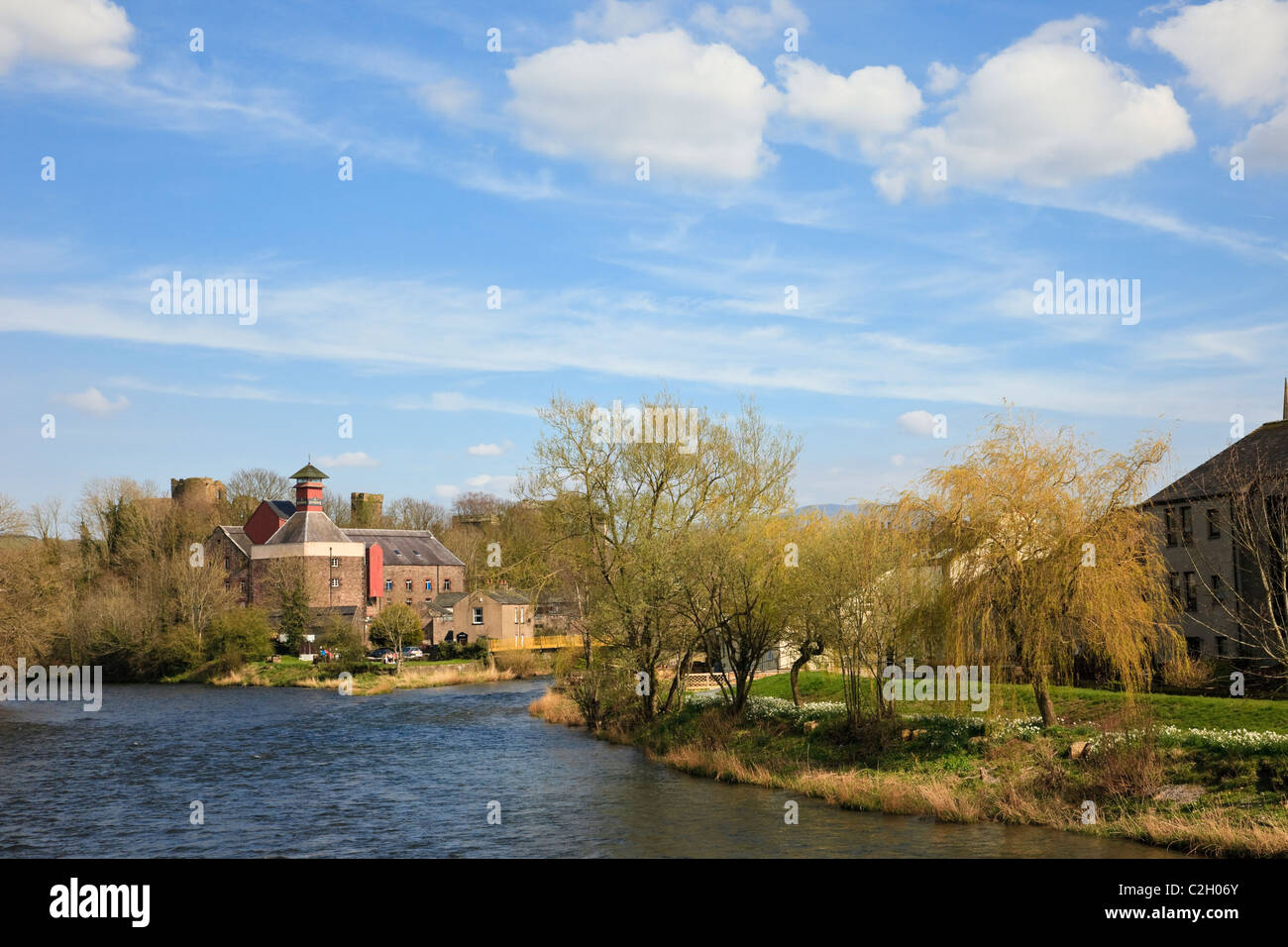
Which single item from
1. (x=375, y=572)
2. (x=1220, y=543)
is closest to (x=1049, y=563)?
(x=1220, y=543)

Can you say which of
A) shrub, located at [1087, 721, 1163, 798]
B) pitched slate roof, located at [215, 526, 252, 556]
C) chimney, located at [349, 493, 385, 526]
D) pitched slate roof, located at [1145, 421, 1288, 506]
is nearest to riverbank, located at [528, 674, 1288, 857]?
shrub, located at [1087, 721, 1163, 798]

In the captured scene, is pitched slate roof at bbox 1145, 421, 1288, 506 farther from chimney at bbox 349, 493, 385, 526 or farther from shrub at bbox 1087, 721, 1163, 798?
chimney at bbox 349, 493, 385, 526

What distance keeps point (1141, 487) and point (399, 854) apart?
63.1 feet

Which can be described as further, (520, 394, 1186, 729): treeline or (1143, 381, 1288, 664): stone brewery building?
(1143, 381, 1288, 664): stone brewery building

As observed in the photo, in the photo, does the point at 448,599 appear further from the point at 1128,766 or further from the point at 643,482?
the point at 1128,766

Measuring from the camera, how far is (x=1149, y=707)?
2556 centimetres

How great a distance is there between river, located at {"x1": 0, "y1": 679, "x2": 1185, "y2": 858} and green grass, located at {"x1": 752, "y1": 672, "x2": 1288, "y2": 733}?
5.54 metres

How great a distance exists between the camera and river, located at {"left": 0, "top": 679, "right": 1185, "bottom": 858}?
21156mm

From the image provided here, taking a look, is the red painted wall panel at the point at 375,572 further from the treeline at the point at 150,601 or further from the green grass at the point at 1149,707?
the green grass at the point at 1149,707

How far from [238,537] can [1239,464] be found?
80360 mm

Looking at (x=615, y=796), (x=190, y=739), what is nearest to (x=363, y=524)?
(x=190, y=739)

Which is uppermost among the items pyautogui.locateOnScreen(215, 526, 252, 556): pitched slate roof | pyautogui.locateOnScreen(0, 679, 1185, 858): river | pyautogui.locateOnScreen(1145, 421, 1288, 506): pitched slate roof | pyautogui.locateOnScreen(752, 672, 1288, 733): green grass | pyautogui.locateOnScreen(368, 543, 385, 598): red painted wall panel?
pyautogui.locateOnScreen(1145, 421, 1288, 506): pitched slate roof

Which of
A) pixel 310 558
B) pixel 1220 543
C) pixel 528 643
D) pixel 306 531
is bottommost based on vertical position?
pixel 528 643

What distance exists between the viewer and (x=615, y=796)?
26938 millimetres
